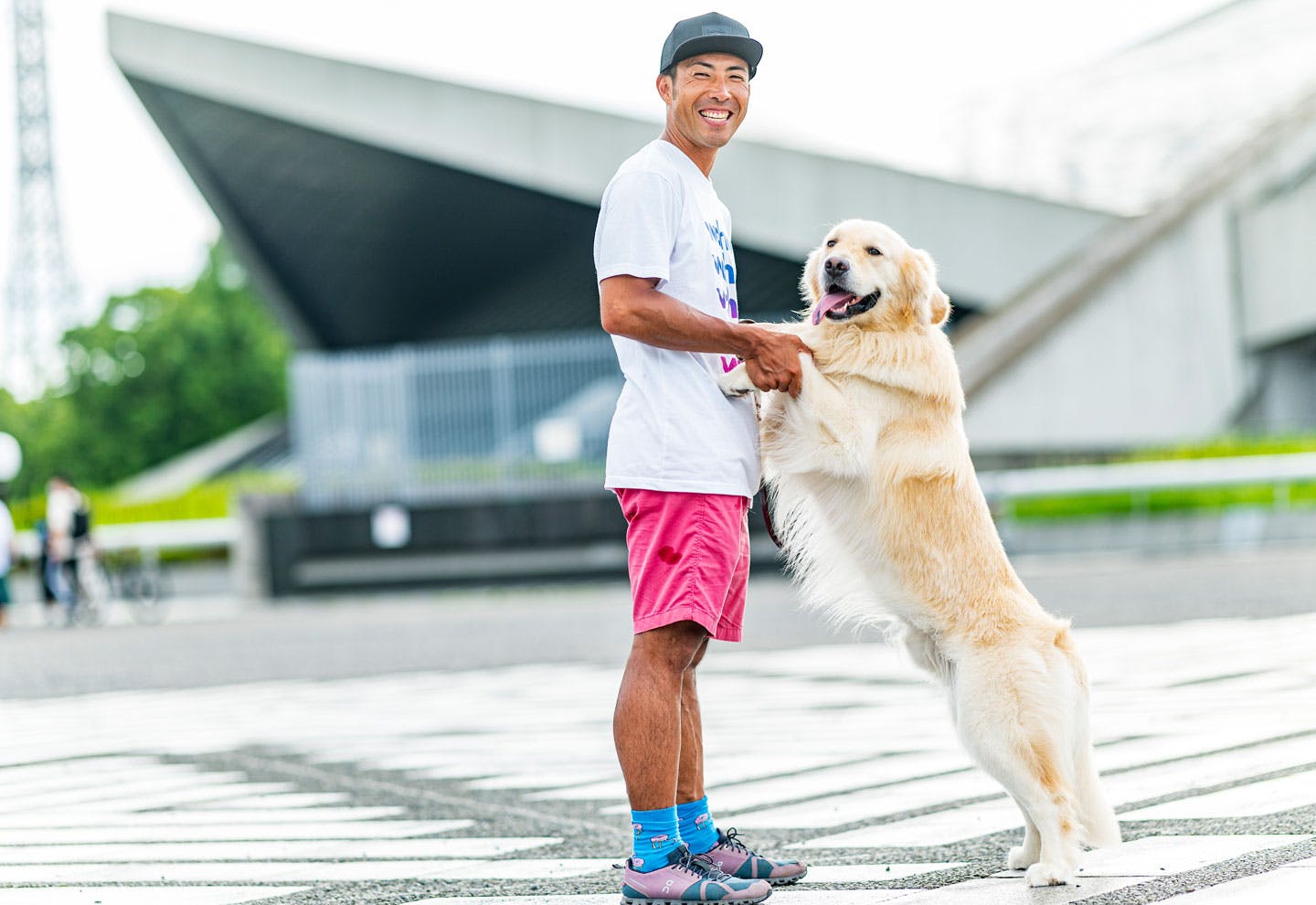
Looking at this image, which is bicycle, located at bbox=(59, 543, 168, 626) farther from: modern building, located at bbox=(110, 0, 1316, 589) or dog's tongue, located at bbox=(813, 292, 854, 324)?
dog's tongue, located at bbox=(813, 292, 854, 324)

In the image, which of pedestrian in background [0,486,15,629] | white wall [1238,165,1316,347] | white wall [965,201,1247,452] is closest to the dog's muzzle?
pedestrian in background [0,486,15,629]

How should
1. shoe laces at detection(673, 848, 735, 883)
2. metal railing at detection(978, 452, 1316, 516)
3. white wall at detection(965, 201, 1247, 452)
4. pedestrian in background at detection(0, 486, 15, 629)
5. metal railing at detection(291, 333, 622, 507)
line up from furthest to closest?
white wall at detection(965, 201, 1247, 452) → metal railing at detection(291, 333, 622, 507) → pedestrian in background at detection(0, 486, 15, 629) → metal railing at detection(978, 452, 1316, 516) → shoe laces at detection(673, 848, 735, 883)

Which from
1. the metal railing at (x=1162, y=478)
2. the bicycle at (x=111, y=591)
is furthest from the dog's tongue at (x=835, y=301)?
the bicycle at (x=111, y=591)

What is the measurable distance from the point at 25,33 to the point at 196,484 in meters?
28.2

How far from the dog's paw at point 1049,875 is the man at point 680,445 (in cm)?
62

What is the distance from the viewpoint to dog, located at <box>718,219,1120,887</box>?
3807 millimetres

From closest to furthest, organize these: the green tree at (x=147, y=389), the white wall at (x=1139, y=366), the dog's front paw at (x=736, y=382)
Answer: the dog's front paw at (x=736, y=382) → the white wall at (x=1139, y=366) → the green tree at (x=147, y=389)

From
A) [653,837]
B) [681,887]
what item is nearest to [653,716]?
[653,837]

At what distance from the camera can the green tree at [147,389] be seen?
54.6 m

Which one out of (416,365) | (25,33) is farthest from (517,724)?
(25,33)

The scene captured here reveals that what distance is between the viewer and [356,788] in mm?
5941

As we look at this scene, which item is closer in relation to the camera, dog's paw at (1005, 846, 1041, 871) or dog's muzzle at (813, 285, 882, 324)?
dog's paw at (1005, 846, 1041, 871)

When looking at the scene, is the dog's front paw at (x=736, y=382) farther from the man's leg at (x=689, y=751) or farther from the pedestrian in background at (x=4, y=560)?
the pedestrian in background at (x=4, y=560)

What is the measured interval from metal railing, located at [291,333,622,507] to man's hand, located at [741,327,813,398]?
17423 millimetres
